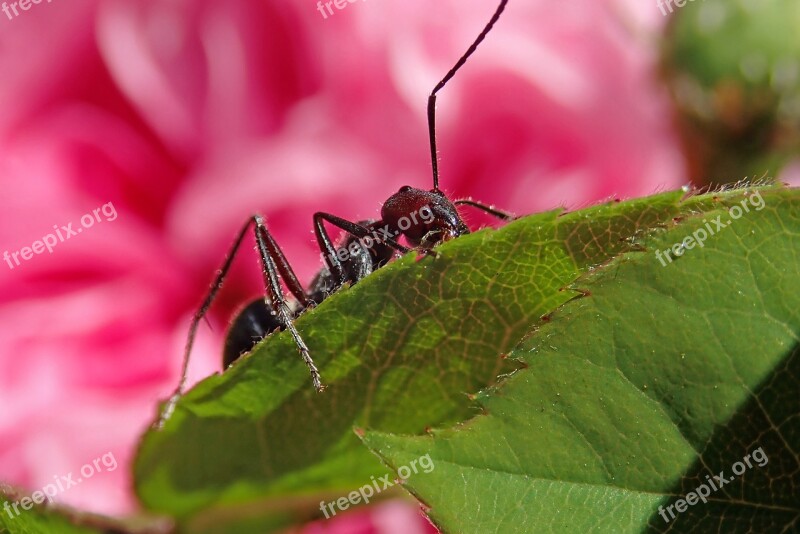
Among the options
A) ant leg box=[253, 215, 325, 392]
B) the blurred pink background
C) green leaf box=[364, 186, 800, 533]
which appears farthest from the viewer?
the blurred pink background

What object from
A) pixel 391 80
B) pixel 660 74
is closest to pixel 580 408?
pixel 391 80

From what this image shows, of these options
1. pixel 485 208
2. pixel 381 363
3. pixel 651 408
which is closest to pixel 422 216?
pixel 485 208

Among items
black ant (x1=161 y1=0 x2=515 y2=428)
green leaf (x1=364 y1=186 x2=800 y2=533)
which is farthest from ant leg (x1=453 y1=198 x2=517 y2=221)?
green leaf (x1=364 y1=186 x2=800 y2=533)

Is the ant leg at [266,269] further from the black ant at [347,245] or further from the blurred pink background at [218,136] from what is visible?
the blurred pink background at [218,136]

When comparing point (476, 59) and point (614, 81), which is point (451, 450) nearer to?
point (476, 59)

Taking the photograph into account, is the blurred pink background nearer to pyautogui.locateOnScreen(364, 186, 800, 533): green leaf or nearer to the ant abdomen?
the ant abdomen
